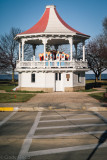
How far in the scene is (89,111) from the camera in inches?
631

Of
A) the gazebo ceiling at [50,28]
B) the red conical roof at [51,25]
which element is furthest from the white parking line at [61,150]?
the red conical roof at [51,25]

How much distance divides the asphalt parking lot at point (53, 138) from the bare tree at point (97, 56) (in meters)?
38.5

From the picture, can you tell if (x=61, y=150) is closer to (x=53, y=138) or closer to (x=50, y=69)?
(x=53, y=138)

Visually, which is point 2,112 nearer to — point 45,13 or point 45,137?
point 45,137

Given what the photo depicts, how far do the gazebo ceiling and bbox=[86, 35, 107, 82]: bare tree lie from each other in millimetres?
18864

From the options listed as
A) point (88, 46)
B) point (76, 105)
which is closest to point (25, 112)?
point (76, 105)

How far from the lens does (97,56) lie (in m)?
53.4

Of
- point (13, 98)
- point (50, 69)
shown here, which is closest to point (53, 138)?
point (13, 98)

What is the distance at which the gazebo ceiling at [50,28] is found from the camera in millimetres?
29047

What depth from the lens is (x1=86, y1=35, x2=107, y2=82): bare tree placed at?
51612mm

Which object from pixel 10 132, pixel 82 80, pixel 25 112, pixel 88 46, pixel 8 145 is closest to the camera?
pixel 8 145

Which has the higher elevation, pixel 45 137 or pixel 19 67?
pixel 19 67

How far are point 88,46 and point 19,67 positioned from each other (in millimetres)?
31505

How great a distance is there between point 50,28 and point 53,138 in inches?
917
